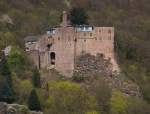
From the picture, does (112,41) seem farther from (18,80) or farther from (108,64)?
(18,80)

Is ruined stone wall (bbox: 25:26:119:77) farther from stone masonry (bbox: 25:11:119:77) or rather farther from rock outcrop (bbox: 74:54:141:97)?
rock outcrop (bbox: 74:54:141:97)

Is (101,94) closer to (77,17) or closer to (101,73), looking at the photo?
(101,73)

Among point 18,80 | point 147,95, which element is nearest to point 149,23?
point 147,95

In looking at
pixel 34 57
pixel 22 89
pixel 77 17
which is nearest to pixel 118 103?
pixel 22 89

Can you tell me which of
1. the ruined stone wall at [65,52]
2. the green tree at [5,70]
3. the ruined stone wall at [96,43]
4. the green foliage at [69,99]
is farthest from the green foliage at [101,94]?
the green tree at [5,70]

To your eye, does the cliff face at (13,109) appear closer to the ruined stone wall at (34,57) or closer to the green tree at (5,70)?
the green tree at (5,70)

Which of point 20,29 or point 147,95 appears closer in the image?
point 147,95

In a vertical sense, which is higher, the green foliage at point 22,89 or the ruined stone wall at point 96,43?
the ruined stone wall at point 96,43
